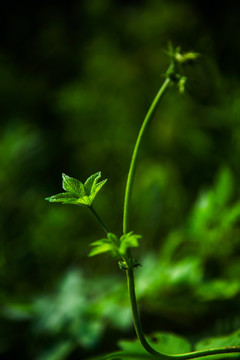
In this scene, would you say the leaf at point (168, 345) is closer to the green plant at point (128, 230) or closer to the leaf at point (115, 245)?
the green plant at point (128, 230)

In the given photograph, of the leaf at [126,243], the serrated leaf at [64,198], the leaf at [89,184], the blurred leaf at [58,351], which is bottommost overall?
the leaf at [126,243]

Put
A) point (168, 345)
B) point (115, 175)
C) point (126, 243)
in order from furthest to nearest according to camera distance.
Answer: point (115, 175) < point (168, 345) < point (126, 243)

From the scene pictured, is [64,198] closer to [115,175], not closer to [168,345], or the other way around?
[168,345]

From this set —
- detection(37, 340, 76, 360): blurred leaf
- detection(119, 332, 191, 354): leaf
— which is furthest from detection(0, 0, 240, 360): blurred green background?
detection(119, 332, 191, 354): leaf

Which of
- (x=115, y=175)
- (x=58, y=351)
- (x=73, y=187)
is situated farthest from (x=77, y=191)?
(x=115, y=175)

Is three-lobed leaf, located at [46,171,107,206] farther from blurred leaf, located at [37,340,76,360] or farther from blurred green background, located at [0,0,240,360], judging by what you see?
blurred leaf, located at [37,340,76,360]

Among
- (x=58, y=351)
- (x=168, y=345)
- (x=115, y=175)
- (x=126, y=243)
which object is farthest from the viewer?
(x=115, y=175)

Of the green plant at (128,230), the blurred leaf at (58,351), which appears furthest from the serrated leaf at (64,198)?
the blurred leaf at (58,351)
